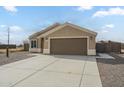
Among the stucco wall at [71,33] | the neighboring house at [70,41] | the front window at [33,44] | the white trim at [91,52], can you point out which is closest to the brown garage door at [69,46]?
Result: the neighboring house at [70,41]

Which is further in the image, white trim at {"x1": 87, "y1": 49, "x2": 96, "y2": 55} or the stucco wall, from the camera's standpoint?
the stucco wall

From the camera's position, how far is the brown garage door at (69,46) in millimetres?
21719

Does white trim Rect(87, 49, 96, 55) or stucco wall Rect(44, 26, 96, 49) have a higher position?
stucco wall Rect(44, 26, 96, 49)

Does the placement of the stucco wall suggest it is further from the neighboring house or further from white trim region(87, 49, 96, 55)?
white trim region(87, 49, 96, 55)

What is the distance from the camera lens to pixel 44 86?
718cm

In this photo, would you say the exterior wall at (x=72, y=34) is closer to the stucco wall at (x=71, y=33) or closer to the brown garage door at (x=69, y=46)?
the stucco wall at (x=71, y=33)

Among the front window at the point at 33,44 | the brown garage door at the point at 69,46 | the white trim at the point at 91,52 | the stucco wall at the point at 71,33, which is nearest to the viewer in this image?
the white trim at the point at 91,52

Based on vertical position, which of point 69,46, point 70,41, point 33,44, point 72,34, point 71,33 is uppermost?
point 71,33

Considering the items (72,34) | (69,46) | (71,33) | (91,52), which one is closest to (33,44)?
(69,46)

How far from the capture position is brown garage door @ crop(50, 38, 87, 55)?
21719 mm

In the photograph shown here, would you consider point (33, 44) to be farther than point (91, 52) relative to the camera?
Yes

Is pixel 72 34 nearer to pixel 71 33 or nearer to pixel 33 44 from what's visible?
pixel 71 33

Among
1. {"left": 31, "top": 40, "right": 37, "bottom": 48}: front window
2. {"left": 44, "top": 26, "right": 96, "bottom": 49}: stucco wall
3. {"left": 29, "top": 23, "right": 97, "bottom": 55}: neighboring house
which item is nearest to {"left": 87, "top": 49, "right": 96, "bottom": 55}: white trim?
{"left": 29, "top": 23, "right": 97, "bottom": 55}: neighboring house

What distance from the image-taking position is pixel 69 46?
22.1m
